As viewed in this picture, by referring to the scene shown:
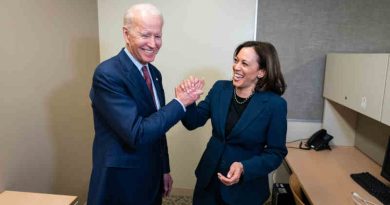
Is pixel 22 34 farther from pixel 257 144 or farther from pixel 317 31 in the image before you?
pixel 317 31

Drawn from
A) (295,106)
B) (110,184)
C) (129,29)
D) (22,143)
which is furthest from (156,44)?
(295,106)

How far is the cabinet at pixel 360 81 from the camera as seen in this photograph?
1.67 m

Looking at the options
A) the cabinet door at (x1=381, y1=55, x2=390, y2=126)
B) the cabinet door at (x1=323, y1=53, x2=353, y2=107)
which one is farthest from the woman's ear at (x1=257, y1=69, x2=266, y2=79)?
the cabinet door at (x1=323, y1=53, x2=353, y2=107)

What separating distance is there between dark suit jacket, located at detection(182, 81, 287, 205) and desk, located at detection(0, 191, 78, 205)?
0.78 meters

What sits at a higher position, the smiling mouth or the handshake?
the smiling mouth

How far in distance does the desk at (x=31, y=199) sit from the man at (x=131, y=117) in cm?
28

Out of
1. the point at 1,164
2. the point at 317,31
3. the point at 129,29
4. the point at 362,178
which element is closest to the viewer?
the point at 129,29

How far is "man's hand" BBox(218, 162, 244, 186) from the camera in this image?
1315 mm

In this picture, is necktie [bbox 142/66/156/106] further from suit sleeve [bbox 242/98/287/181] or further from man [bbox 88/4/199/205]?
suit sleeve [bbox 242/98/287/181]

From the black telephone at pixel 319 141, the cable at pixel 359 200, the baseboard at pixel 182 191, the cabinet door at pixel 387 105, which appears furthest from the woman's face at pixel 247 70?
the baseboard at pixel 182 191

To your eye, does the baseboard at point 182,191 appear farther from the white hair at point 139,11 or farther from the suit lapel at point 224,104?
the white hair at point 139,11

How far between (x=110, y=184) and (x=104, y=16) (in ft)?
6.51

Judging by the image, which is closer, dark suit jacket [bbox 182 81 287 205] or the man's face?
the man's face

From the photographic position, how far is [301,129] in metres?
2.73
